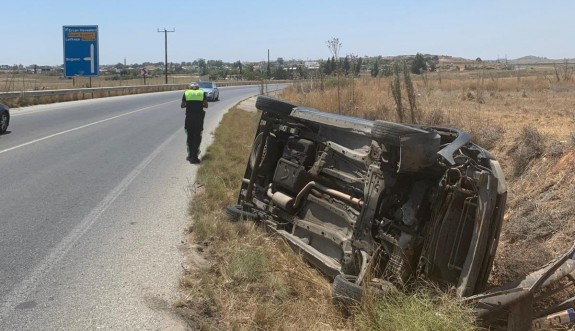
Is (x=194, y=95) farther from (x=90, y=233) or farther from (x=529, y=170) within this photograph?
(x=529, y=170)

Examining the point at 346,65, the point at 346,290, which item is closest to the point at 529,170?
the point at 346,290

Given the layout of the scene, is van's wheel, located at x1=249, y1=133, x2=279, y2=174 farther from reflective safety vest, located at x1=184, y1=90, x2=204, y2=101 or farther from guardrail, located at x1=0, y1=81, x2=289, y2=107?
guardrail, located at x1=0, y1=81, x2=289, y2=107

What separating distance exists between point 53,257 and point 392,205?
11.8 ft

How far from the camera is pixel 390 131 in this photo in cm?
418

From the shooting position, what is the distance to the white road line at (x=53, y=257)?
14.9ft

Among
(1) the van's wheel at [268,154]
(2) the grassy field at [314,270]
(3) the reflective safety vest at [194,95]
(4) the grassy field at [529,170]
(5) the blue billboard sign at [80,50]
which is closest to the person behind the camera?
(2) the grassy field at [314,270]

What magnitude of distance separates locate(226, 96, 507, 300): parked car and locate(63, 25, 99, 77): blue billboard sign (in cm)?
3791

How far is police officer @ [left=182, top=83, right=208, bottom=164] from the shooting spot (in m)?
12.1

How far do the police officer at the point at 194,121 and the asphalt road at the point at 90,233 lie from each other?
362 mm

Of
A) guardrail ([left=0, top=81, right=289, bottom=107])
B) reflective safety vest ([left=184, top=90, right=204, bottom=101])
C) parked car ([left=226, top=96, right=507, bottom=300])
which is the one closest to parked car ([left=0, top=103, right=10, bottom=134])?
reflective safety vest ([left=184, top=90, right=204, bottom=101])

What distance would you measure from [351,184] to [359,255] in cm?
85

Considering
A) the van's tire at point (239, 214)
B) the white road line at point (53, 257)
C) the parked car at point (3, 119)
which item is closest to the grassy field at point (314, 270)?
the van's tire at point (239, 214)

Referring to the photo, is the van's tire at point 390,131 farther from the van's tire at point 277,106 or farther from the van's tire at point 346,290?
the van's tire at point 277,106

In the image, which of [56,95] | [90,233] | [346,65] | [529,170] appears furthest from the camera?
[56,95]
